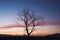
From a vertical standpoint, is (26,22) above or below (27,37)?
above

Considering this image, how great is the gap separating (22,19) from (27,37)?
483 centimetres

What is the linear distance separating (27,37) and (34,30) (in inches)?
105

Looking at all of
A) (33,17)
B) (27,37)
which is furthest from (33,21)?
(27,37)

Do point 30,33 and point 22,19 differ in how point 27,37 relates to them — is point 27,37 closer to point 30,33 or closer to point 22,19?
point 30,33

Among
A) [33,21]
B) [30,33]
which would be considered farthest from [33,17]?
[30,33]

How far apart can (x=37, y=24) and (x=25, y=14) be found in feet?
14.7

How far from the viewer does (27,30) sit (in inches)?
2005

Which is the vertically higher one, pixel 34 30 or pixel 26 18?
pixel 26 18

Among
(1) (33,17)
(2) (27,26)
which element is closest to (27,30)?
(2) (27,26)

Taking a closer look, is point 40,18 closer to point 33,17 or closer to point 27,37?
point 33,17

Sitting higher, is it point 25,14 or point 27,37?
point 25,14

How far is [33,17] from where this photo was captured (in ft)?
174

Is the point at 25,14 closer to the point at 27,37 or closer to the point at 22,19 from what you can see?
the point at 22,19

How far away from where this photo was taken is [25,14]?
5222 centimetres
